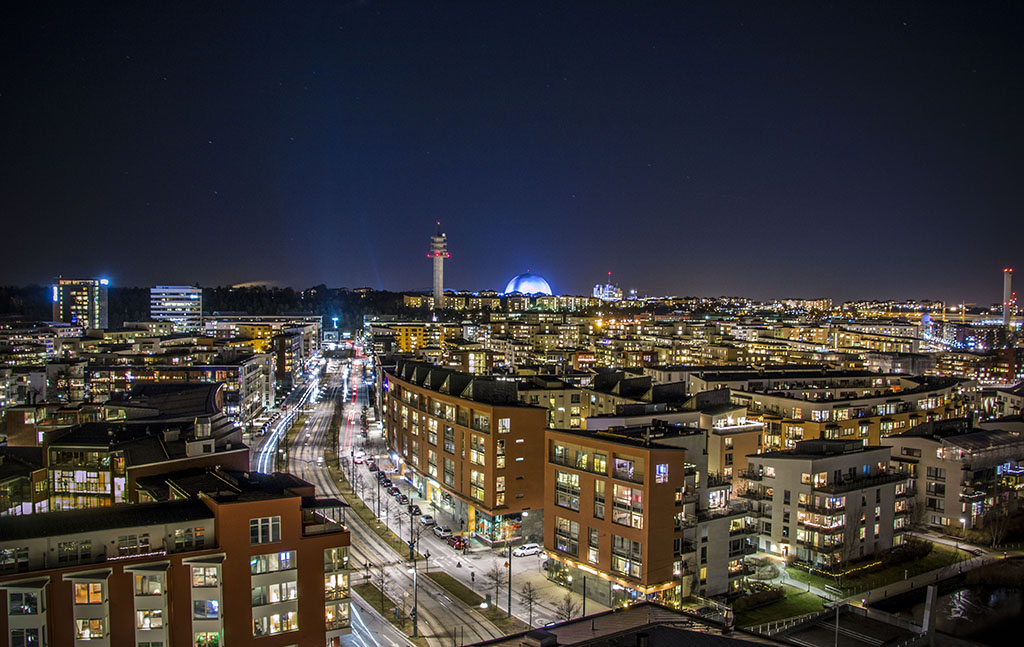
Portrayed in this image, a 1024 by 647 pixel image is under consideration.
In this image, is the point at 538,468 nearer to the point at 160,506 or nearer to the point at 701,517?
the point at 701,517

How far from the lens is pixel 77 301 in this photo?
74.1 metres

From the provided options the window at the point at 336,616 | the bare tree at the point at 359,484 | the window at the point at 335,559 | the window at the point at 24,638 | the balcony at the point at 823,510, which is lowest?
the bare tree at the point at 359,484

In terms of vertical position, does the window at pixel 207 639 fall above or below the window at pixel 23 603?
below

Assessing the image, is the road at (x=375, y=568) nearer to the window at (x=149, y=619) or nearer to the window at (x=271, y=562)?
the window at (x=271, y=562)

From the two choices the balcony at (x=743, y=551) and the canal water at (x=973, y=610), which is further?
the balcony at (x=743, y=551)

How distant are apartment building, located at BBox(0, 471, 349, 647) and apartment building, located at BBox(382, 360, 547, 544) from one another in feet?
25.9

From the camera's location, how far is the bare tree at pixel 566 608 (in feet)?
46.1

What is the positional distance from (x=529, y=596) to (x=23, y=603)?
9.40 metres

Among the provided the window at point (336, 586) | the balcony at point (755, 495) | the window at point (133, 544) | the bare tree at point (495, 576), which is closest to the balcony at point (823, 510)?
the balcony at point (755, 495)

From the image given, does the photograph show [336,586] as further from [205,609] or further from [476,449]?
[476,449]

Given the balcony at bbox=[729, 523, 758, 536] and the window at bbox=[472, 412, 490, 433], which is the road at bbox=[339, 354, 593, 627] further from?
the balcony at bbox=[729, 523, 758, 536]

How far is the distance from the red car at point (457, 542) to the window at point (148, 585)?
30.8 feet

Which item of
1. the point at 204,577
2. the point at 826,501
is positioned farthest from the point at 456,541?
the point at 826,501

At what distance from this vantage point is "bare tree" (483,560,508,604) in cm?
1581
